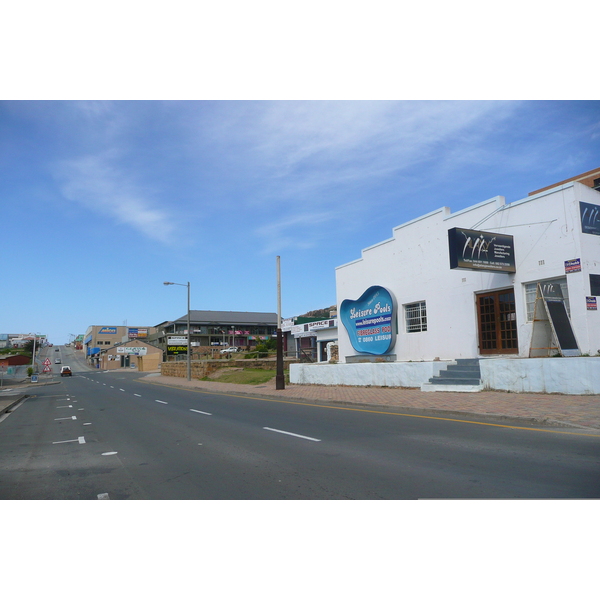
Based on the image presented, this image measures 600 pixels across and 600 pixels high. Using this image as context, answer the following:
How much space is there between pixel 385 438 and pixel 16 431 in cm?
1068

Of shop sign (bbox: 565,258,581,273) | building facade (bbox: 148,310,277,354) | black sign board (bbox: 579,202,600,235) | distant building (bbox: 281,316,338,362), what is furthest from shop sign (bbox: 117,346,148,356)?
black sign board (bbox: 579,202,600,235)

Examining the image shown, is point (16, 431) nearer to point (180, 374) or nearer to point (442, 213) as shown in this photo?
point (442, 213)

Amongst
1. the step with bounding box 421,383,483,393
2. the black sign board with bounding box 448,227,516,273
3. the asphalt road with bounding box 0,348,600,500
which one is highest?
the black sign board with bounding box 448,227,516,273

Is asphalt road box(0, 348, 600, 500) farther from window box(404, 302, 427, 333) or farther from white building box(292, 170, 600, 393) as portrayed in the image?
window box(404, 302, 427, 333)

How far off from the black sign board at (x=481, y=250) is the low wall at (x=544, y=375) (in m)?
3.27

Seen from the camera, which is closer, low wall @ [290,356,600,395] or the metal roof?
low wall @ [290,356,600,395]

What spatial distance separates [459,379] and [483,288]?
13.0ft

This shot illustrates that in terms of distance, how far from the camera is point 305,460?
767 centimetres

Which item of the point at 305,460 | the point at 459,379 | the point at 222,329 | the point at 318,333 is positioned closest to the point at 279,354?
the point at 459,379

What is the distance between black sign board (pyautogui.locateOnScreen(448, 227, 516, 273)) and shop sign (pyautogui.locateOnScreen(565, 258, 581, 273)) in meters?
1.90

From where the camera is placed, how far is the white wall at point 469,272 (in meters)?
15.2

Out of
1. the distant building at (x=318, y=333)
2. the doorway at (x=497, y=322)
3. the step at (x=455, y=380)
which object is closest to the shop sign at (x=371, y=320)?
the doorway at (x=497, y=322)

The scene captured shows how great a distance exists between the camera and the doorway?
57.2ft

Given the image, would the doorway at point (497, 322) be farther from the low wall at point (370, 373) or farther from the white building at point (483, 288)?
the low wall at point (370, 373)
